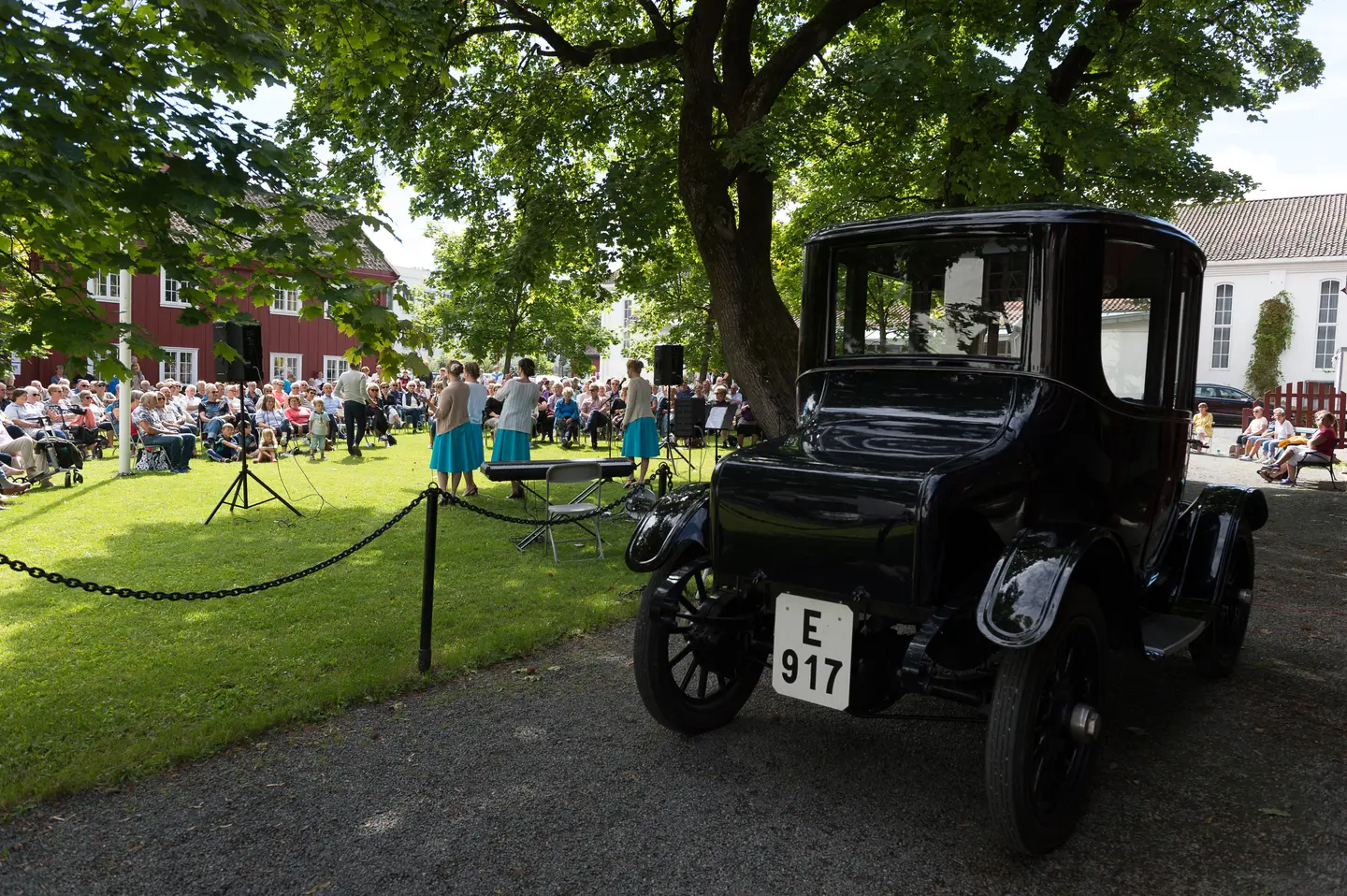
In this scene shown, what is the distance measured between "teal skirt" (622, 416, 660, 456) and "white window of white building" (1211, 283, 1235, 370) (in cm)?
3557

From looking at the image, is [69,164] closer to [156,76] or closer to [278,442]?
[156,76]

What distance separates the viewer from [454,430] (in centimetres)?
1201

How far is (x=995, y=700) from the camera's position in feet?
10.7

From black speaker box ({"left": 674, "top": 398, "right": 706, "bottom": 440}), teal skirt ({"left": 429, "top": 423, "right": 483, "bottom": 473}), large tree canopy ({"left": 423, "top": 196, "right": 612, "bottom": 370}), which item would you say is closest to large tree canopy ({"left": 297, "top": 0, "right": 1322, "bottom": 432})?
large tree canopy ({"left": 423, "top": 196, "right": 612, "bottom": 370})

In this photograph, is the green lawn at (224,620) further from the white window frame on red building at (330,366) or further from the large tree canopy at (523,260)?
the white window frame on red building at (330,366)

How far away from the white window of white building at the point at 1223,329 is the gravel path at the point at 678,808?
133ft

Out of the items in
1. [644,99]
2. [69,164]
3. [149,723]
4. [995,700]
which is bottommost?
[149,723]

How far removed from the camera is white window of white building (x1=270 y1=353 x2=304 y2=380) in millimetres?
38281

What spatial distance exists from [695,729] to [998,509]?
1.78m

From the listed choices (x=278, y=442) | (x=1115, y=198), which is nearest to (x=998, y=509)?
(x=1115, y=198)

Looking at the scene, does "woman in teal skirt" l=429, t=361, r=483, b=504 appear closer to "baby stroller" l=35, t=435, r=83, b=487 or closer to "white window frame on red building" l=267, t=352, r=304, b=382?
"baby stroller" l=35, t=435, r=83, b=487

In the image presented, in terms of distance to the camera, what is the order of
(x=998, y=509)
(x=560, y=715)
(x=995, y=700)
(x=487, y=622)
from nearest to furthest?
1. (x=995, y=700)
2. (x=998, y=509)
3. (x=560, y=715)
4. (x=487, y=622)

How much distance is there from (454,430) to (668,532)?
26.9 feet

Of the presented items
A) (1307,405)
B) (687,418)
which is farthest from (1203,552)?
(1307,405)
